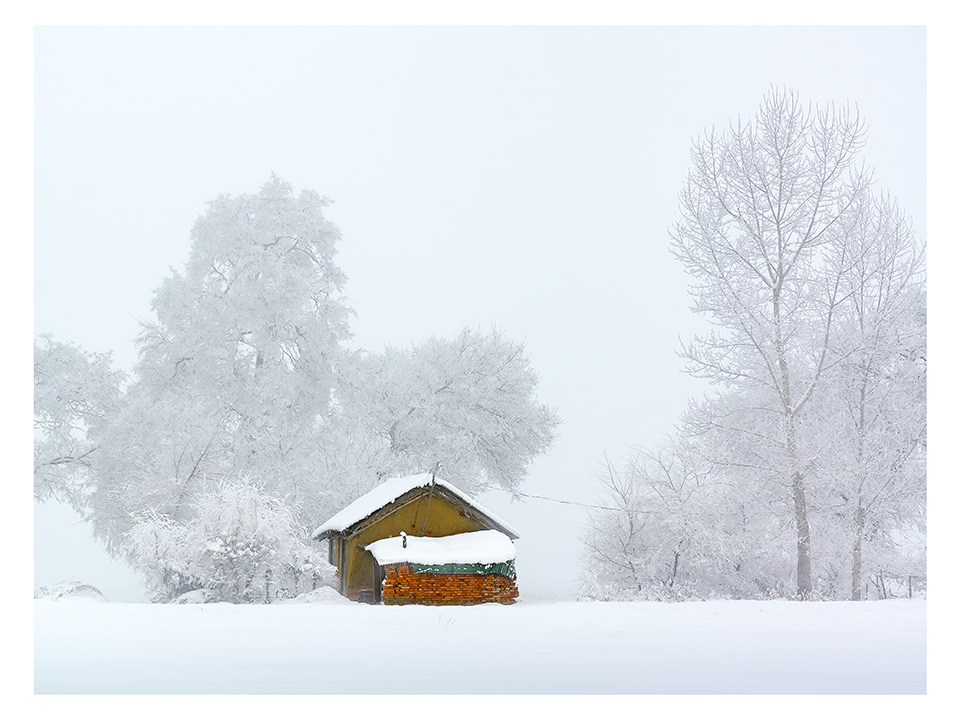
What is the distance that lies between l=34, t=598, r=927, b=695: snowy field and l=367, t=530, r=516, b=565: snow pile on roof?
225 inches

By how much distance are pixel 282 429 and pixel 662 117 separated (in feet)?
131

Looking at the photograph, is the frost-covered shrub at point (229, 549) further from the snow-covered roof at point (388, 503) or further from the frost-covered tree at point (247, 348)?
the frost-covered tree at point (247, 348)

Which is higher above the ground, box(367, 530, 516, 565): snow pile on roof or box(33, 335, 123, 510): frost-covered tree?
box(33, 335, 123, 510): frost-covered tree

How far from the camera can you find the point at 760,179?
2492cm

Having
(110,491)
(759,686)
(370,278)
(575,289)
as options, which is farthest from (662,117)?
(759,686)

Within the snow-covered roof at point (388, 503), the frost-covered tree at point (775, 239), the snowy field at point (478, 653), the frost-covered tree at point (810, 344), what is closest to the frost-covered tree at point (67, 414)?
the snow-covered roof at point (388, 503)

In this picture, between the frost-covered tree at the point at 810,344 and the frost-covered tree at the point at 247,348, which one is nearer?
the frost-covered tree at the point at 810,344

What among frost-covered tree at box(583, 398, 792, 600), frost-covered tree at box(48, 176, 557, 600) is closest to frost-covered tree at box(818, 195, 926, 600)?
frost-covered tree at box(583, 398, 792, 600)

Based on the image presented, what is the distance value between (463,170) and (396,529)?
58.8m

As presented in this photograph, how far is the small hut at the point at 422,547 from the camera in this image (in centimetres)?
2072

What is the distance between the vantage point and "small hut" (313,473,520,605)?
2072 cm

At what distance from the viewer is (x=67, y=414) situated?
3048 centimetres

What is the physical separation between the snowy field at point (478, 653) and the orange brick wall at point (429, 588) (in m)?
5.63

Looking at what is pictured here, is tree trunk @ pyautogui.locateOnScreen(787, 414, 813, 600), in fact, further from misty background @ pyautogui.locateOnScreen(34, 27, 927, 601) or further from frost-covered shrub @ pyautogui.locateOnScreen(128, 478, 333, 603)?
frost-covered shrub @ pyautogui.locateOnScreen(128, 478, 333, 603)
